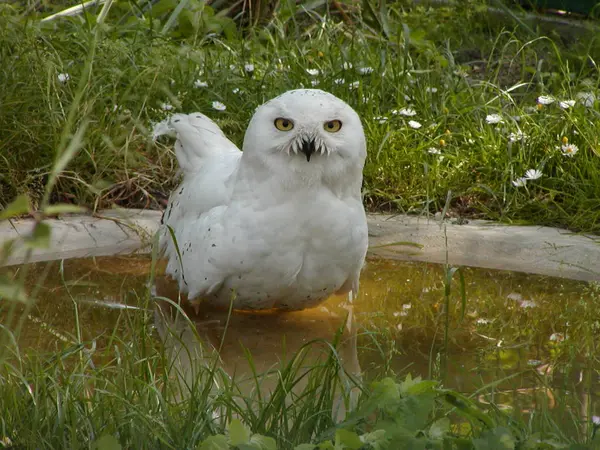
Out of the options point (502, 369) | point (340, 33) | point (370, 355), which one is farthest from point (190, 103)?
point (502, 369)

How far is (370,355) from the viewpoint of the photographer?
3.48 meters

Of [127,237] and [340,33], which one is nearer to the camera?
[127,237]

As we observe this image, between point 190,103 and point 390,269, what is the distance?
1702 millimetres

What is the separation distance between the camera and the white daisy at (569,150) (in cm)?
498

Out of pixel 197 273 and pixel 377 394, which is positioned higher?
pixel 377 394

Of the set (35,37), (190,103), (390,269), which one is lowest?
(390,269)

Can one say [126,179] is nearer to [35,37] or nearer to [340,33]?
[35,37]

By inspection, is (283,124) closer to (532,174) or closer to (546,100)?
(532,174)

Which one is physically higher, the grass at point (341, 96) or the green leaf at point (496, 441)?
the green leaf at point (496, 441)

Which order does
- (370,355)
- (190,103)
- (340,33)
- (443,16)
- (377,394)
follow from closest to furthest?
(377,394) < (370,355) < (190,103) < (340,33) < (443,16)

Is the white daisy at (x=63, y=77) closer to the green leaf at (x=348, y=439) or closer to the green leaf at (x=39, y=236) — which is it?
the green leaf at (x=348, y=439)

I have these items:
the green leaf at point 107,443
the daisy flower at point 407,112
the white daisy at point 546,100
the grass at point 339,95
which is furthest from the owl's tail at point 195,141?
the green leaf at point 107,443

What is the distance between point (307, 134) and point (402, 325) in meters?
0.84

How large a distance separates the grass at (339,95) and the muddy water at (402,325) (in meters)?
0.59
